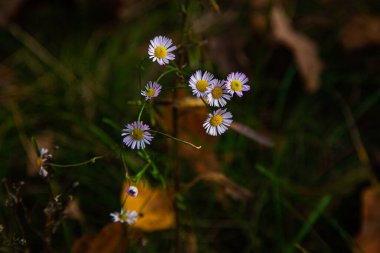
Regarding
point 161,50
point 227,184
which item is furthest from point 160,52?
point 227,184

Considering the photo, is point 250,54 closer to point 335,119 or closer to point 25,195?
point 335,119

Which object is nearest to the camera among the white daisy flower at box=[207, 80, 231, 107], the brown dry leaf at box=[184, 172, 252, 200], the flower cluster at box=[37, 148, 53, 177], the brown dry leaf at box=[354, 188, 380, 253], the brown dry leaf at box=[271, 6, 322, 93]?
the white daisy flower at box=[207, 80, 231, 107]

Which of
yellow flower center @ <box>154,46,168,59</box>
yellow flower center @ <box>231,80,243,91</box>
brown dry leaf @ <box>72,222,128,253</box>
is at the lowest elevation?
brown dry leaf @ <box>72,222,128,253</box>

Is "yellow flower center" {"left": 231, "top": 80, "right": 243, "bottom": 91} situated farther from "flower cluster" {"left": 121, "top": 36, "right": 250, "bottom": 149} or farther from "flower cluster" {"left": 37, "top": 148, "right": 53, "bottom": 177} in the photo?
"flower cluster" {"left": 37, "top": 148, "right": 53, "bottom": 177}

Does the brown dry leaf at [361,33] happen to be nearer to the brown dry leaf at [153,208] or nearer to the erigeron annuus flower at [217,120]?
the brown dry leaf at [153,208]

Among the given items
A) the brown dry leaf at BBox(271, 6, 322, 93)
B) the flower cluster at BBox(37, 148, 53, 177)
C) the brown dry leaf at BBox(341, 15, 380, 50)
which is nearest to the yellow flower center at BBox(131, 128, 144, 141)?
the flower cluster at BBox(37, 148, 53, 177)

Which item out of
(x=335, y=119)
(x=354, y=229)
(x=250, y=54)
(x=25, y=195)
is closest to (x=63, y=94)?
(x=25, y=195)

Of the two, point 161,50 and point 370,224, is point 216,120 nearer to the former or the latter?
point 161,50

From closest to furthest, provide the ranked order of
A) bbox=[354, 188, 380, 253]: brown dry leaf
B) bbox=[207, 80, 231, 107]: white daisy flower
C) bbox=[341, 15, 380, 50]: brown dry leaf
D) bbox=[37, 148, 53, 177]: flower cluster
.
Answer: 1. bbox=[207, 80, 231, 107]: white daisy flower
2. bbox=[37, 148, 53, 177]: flower cluster
3. bbox=[354, 188, 380, 253]: brown dry leaf
4. bbox=[341, 15, 380, 50]: brown dry leaf
